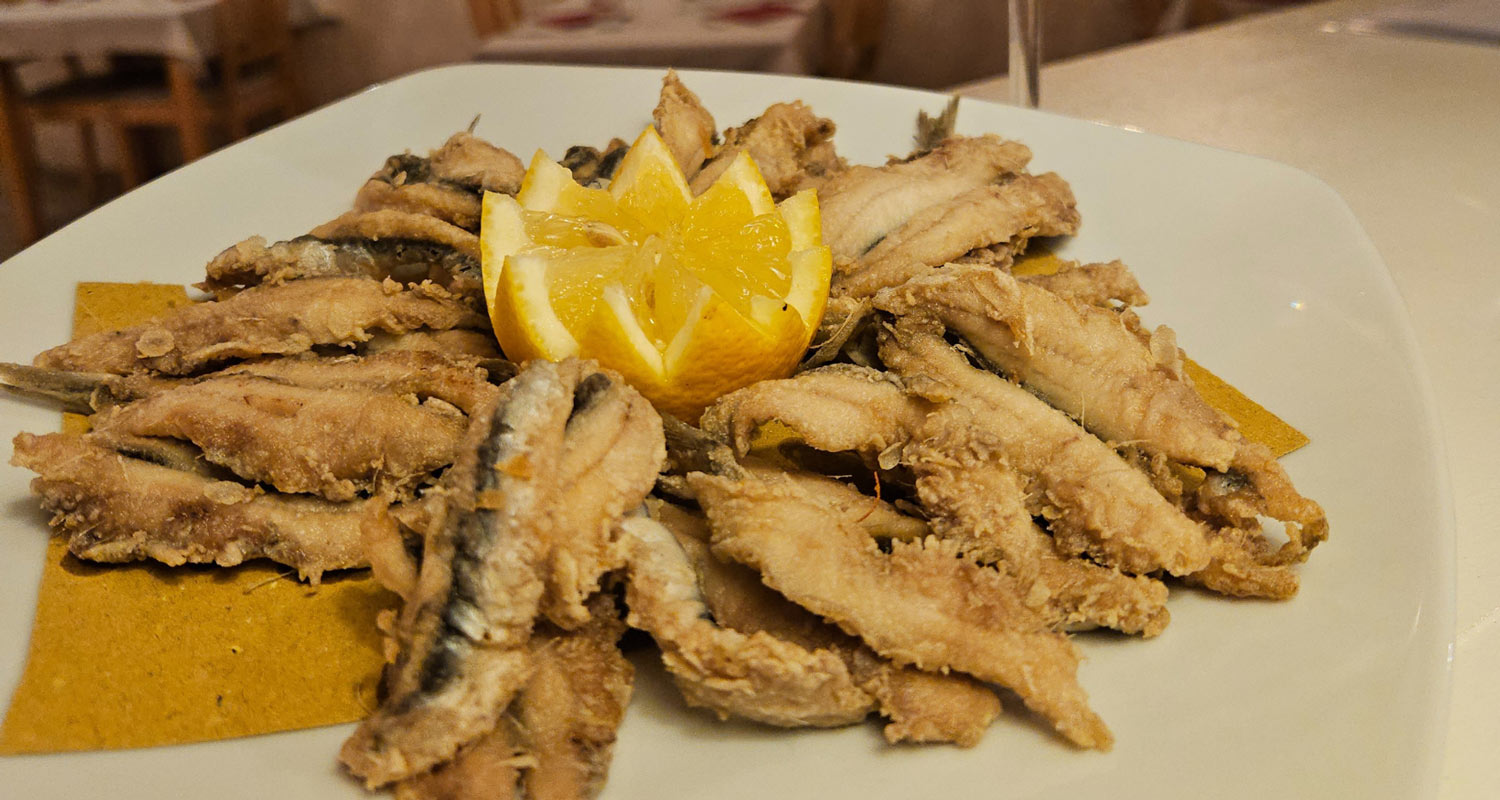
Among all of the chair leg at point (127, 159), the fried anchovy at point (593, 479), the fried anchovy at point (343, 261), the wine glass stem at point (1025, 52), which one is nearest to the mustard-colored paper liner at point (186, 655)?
the fried anchovy at point (593, 479)

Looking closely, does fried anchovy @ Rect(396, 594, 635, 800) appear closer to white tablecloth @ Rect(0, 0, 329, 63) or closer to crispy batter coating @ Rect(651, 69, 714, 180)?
crispy batter coating @ Rect(651, 69, 714, 180)

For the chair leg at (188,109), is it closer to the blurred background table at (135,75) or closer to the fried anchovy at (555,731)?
the blurred background table at (135,75)

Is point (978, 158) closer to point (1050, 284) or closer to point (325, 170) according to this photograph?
point (1050, 284)

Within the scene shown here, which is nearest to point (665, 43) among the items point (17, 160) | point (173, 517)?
point (17, 160)

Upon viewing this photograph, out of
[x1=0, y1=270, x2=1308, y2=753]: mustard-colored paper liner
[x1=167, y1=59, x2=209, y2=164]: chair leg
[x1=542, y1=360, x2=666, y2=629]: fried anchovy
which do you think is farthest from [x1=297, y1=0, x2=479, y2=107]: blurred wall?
[x1=542, y1=360, x2=666, y2=629]: fried anchovy

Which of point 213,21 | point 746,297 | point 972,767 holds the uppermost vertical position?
point 213,21

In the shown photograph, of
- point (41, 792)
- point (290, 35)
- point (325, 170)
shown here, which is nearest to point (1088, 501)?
point (41, 792)

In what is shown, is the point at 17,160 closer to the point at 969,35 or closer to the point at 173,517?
the point at 173,517
